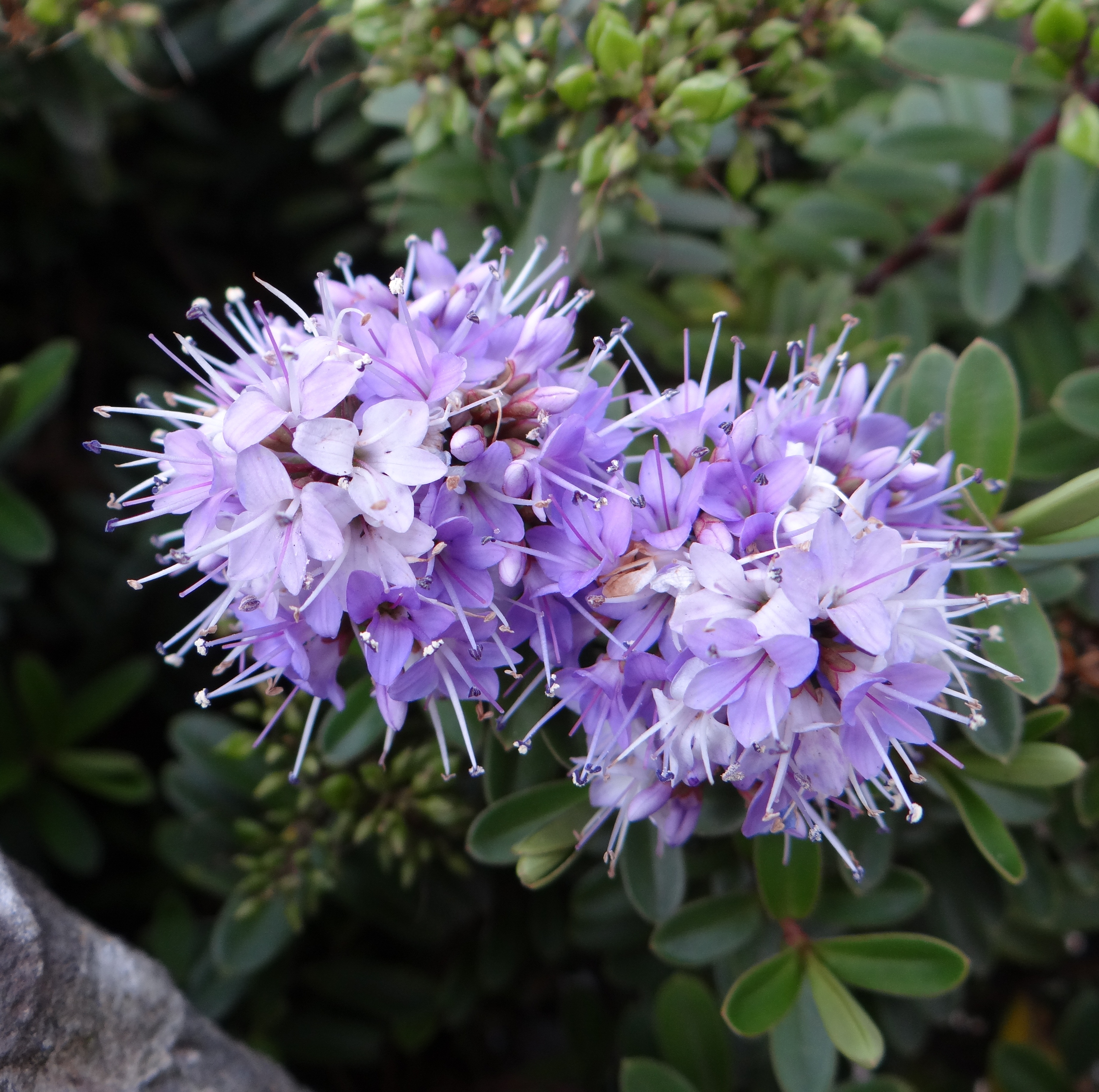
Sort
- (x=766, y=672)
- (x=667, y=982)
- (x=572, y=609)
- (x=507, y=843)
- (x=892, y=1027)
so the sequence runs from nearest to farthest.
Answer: (x=766, y=672)
(x=572, y=609)
(x=507, y=843)
(x=667, y=982)
(x=892, y=1027)

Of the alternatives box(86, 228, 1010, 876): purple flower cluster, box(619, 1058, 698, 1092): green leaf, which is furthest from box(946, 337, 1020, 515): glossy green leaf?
box(619, 1058, 698, 1092): green leaf

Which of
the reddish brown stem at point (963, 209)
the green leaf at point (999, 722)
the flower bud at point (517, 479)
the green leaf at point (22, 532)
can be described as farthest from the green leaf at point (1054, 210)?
the green leaf at point (22, 532)

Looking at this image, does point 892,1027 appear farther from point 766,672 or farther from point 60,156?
point 60,156

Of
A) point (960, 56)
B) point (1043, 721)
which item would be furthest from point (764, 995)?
point (960, 56)

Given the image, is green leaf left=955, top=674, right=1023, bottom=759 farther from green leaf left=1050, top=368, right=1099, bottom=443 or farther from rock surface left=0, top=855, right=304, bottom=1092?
rock surface left=0, top=855, right=304, bottom=1092

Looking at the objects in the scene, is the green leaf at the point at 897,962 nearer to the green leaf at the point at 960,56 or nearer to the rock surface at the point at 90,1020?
the rock surface at the point at 90,1020

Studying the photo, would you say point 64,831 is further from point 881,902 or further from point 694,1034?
point 881,902

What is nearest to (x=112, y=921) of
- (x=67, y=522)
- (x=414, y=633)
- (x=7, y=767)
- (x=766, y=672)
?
(x=7, y=767)
